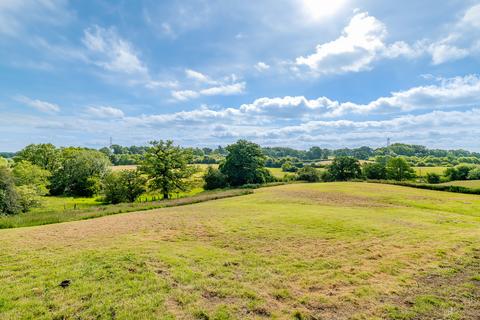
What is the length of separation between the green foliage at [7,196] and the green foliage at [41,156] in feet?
108

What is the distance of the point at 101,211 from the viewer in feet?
93.8

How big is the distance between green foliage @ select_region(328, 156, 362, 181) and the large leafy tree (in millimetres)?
40213

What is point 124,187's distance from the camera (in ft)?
150

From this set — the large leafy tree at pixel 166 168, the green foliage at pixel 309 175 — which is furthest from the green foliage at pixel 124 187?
the green foliage at pixel 309 175

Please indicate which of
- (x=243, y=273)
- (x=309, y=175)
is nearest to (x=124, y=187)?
(x=243, y=273)

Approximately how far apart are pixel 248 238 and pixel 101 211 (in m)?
22.3

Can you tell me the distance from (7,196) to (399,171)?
84.9 m

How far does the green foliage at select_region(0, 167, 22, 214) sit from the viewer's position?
33.3 m

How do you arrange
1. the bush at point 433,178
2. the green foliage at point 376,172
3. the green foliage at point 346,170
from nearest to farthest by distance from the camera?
1. the green foliage at point 346,170
2. the bush at point 433,178
3. the green foliage at point 376,172

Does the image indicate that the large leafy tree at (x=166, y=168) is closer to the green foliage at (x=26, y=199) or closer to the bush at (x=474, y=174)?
the green foliage at (x=26, y=199)

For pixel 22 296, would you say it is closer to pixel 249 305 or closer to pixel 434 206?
pixel 249 305

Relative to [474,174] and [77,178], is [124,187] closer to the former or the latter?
[77,178]

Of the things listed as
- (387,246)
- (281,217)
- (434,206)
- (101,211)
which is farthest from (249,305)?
(434,206)

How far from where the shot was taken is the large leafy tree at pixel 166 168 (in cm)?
4550
